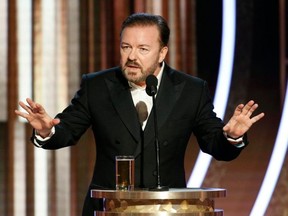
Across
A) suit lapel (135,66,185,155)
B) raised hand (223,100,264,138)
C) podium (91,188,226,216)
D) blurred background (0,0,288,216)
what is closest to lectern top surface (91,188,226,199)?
podium (91,188,226,216)

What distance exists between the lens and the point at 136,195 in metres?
2.05

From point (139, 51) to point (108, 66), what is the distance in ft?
4.77

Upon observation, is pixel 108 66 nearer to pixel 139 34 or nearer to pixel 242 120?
pixel 139 34

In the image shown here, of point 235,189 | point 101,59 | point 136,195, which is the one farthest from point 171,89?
point 235,189

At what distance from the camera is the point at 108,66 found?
3967mm

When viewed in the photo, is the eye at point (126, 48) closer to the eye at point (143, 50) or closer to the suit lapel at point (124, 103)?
the eye at point (143, 50)

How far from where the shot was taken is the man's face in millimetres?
2506

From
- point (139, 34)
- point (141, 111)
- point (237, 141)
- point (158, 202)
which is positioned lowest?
point (158, 202)

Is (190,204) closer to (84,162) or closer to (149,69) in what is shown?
(149,69)

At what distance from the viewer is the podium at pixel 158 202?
2.05 meters


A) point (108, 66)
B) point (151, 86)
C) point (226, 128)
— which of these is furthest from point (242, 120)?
point (108, 66)

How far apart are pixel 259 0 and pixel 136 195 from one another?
2.35 m

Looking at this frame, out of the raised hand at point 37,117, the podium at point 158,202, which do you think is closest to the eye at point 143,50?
the raised hand at point 37,117

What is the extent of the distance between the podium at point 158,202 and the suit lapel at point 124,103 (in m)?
0.43
